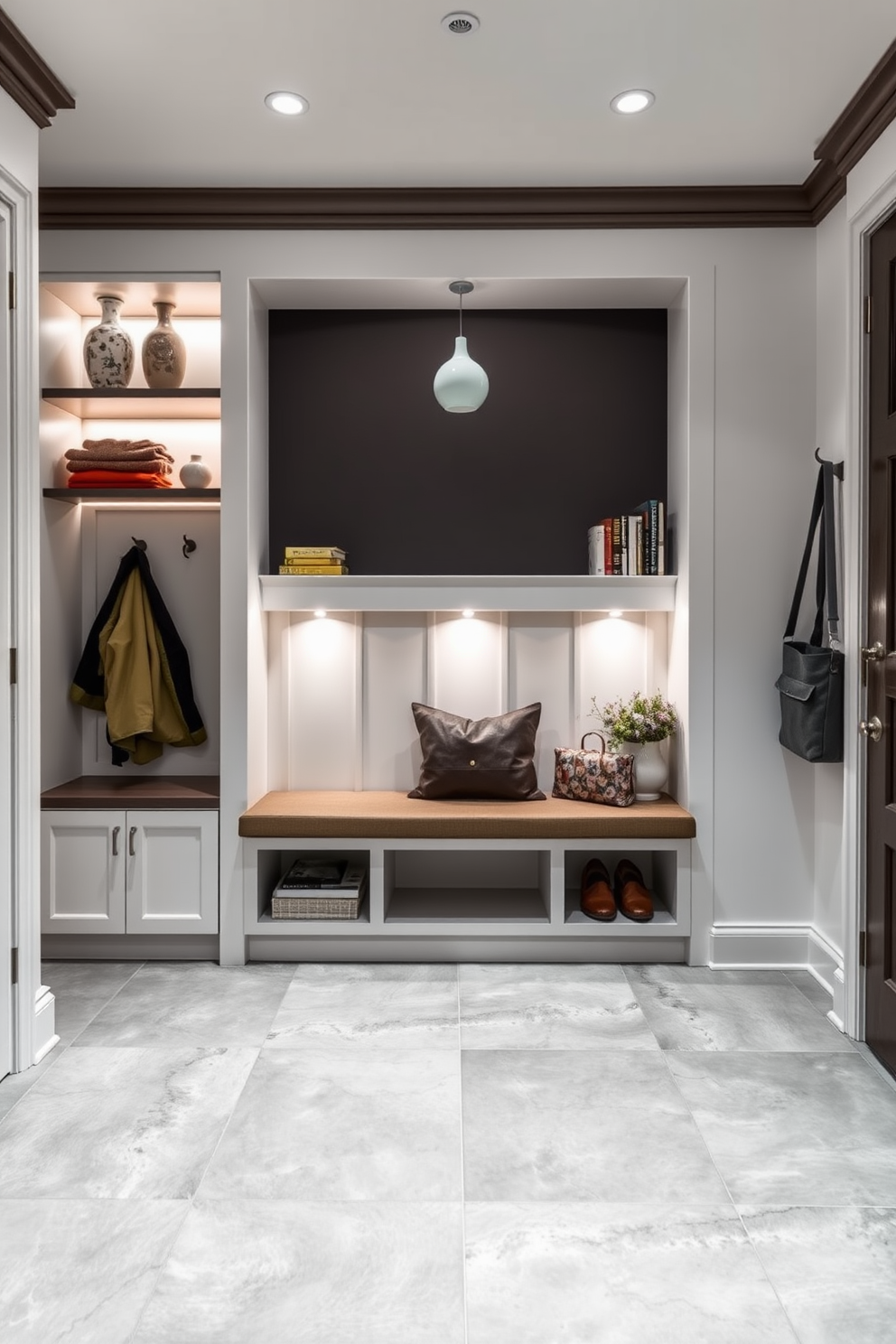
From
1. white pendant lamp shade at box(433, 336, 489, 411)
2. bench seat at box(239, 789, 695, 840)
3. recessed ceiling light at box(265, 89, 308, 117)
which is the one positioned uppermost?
recessed ceiling light at box(265, 89, 308, 117)

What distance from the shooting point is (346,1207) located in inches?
80.0

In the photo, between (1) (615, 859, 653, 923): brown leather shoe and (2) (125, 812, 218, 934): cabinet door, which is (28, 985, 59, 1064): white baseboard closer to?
(2) (125, 812, 218, 934): cabinet door

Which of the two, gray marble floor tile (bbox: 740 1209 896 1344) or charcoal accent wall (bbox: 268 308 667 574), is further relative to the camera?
charcoal accent wall (bbox: 268 308 667 574)

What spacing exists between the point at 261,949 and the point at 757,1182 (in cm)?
199

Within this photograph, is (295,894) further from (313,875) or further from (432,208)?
(432,208)

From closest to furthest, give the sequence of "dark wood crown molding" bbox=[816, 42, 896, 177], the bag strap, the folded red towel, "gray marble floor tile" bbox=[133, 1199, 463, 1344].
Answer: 1. "gray marble floor tile" bbox=[133, 1199, 463, 1344]
2. "dark wood crown molding" bbox=[816, 42, 896, 177]
3. the bag strap
4. the folded red towel

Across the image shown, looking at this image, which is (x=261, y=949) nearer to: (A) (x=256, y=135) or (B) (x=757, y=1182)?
(B) (x=757, y=1182)

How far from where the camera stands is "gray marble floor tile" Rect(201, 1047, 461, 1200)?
2.12 m

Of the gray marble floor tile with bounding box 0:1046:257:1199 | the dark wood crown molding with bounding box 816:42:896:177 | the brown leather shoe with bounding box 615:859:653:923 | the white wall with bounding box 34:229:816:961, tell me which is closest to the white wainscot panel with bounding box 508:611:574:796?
the brown leather shoe with bounding box 615:859:653:923

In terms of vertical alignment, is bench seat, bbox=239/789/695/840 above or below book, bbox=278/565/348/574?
below

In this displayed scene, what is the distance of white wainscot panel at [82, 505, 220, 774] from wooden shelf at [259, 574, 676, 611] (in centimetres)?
39

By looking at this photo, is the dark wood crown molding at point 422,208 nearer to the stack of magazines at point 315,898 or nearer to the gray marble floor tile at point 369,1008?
the stack of magazines at point 315,898

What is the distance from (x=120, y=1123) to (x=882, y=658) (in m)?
2.43

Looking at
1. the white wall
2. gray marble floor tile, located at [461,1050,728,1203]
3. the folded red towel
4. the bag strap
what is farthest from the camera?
the folded red towel
